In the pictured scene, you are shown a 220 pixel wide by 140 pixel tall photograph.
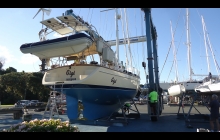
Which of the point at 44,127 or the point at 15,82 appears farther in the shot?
the point at 15,82

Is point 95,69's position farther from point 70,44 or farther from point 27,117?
point 27,117

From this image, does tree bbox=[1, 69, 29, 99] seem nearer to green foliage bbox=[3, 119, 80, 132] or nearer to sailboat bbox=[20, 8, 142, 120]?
sailboat bbox=[20, 8, 142, 120]

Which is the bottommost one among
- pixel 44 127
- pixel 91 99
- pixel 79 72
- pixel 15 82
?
pixel 44 127

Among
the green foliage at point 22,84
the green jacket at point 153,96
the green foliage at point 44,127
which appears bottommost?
the green foliage at point 44,127

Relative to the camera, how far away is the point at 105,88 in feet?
30.1

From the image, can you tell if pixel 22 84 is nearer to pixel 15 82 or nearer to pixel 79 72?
pixel 15 82

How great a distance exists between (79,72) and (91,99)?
5.07 ft

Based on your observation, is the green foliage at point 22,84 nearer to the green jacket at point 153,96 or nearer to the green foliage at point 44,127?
the green jacket at point 153,96

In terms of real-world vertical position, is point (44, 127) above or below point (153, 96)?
below

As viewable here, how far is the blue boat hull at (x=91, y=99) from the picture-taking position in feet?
28.7

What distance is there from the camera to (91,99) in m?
9.36

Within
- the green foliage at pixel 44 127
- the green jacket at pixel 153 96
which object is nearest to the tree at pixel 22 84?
the green jacket at pixel 153 96

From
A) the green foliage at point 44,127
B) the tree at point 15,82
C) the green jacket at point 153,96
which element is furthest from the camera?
the tree at point 15,82

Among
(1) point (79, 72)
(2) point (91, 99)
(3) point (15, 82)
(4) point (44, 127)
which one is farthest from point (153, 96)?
(3) point (15, 82)
